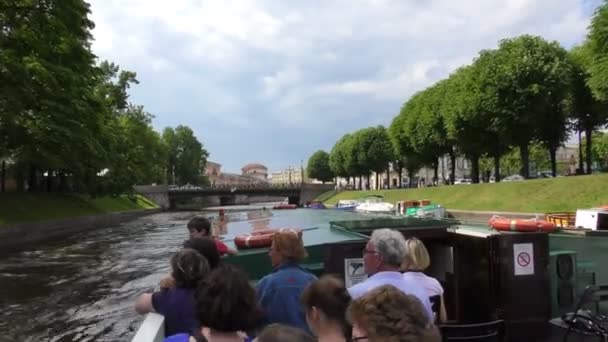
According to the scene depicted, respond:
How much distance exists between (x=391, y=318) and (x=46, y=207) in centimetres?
4444

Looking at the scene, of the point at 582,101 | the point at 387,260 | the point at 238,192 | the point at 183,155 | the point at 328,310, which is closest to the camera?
the point at 328,310

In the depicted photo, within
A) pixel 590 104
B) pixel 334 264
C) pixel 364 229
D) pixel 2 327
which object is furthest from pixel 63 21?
pixel 590 104

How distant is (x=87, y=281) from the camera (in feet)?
66.1

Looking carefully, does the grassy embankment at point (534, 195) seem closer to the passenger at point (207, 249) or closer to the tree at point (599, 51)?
the tree at point (599, 51)

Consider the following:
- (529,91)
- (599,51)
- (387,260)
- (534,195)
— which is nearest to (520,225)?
(387,260)

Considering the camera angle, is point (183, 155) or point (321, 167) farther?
point (321, 167)

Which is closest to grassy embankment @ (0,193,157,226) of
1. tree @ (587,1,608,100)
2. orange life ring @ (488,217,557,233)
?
orange life ring @ (488,217,557,233)

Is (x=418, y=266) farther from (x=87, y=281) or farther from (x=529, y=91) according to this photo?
(x=529, y=91)

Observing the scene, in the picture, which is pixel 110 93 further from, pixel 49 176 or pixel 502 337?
pixel 502 337

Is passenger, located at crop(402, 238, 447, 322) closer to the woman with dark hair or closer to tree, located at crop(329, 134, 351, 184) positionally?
the woman with dark hair

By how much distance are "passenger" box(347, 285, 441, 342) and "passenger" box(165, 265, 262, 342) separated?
0.98m

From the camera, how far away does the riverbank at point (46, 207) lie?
3578 cm

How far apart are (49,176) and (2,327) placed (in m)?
42.1

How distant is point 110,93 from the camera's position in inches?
2484
